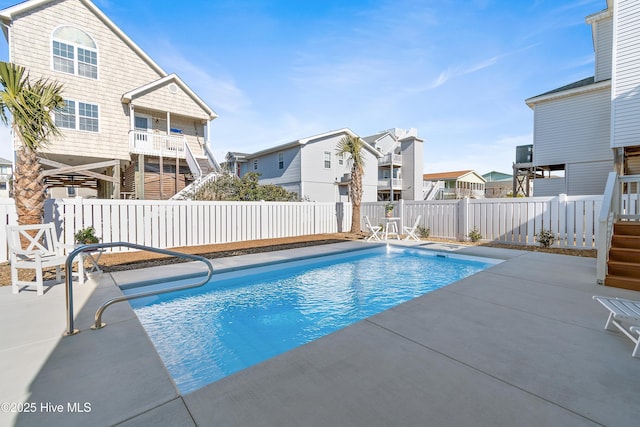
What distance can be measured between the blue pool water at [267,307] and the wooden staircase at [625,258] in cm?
252

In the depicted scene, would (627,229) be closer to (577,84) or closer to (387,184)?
(577,84)

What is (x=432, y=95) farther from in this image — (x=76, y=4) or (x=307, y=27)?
(x=76, y=4)

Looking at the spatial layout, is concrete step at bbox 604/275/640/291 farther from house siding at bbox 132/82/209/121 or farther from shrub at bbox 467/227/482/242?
house siding at bbox 132/82/209/121

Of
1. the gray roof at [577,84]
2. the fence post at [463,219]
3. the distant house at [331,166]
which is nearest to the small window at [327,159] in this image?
the distant house at [331,166]

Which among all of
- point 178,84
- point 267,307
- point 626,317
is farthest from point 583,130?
point 178,84

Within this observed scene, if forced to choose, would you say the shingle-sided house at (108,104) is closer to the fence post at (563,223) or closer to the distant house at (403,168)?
the fence post at (563,223)

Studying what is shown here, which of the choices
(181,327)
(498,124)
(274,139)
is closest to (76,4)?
(274,139)

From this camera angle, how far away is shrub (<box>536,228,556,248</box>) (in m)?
8.41

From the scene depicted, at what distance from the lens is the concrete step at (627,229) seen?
526cm

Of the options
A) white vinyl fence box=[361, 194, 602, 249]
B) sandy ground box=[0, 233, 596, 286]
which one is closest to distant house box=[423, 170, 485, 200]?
white vinyl fence box=[361, 194, 602, 249]

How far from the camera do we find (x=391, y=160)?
2523 cm

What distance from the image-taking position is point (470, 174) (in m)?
37.0

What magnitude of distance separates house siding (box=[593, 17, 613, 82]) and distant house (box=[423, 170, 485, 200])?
1693 centimetres

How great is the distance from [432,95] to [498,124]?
27.4ft
